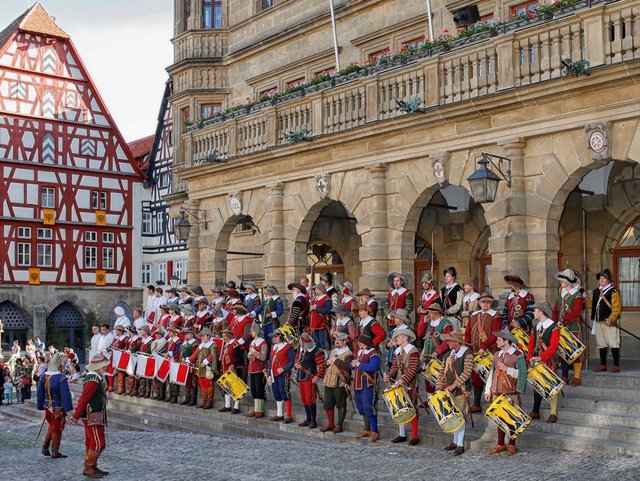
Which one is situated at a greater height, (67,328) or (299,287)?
(299,287)

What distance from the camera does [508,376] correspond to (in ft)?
37.2

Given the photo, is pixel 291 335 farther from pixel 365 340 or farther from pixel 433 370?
pixel 433 370

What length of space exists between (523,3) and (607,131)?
5.30 meters

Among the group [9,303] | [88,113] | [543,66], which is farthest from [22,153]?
[543,66]

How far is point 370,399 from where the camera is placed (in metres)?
12.9

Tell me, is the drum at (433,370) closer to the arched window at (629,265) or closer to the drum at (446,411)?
the drum at (446,411)

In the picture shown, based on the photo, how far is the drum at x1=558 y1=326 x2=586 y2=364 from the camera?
491 inches

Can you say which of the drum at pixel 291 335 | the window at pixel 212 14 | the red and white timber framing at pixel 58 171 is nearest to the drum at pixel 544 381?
the drum at pixel 291 335

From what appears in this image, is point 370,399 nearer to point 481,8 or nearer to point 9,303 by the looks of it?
point 481,8

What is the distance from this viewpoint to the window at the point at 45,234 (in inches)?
1577

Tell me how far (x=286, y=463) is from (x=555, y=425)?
3.47 meters

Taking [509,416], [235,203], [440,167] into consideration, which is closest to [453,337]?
A: [509,416]

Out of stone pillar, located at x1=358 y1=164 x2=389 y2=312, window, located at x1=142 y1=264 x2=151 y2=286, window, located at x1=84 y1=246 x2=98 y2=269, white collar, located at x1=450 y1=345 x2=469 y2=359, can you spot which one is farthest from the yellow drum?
window, located at x1=142 y1=264 x2=151 y2=286

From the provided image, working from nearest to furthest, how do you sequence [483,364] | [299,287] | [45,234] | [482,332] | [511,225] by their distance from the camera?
[483,364]
[482,332]
[511,225]
[299,287]
[45,234]
